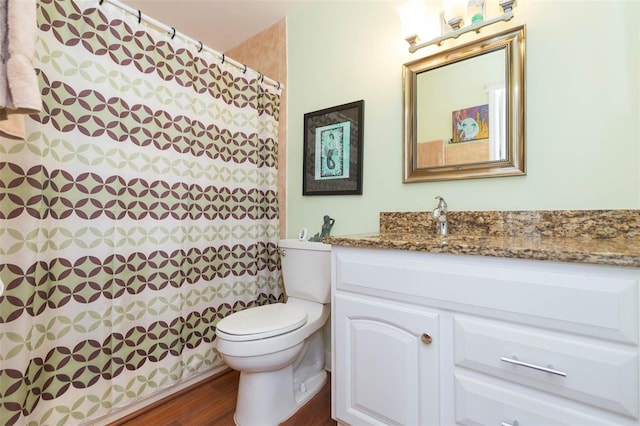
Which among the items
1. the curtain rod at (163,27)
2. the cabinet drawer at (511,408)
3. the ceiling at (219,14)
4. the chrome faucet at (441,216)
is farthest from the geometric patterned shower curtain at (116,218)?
the cabinet drawer at (511,408)

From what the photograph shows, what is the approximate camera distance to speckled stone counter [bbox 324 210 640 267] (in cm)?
74

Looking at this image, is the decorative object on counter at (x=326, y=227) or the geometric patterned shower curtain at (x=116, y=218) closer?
the geometric patterned shower curtain at (x=116, y=218)

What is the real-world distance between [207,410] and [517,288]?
1471 mm

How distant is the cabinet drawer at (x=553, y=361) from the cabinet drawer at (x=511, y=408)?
1.2 inches

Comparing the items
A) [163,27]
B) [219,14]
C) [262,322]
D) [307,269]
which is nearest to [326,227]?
[307,269]

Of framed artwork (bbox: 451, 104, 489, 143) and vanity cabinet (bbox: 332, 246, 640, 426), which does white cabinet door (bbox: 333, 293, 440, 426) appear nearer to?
vanity cabinet (bbox: 332, 246, 640, 426)

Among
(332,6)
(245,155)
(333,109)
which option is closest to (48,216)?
(245,155)

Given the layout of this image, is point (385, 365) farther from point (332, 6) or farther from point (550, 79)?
point (332, 6)

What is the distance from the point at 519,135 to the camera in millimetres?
1188

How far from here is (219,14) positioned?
6.63ft

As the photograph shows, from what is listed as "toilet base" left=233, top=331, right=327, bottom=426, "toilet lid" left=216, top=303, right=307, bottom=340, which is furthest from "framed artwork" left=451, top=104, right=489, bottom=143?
"toilet base" left=233, top=331, right=327, bottom=426

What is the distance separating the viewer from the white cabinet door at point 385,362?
958 mm

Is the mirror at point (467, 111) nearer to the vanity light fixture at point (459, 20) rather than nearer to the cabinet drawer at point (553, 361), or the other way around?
the vanity light fixture at point (459, 20)

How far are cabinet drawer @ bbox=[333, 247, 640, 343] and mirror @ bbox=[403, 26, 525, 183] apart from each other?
0.57m
